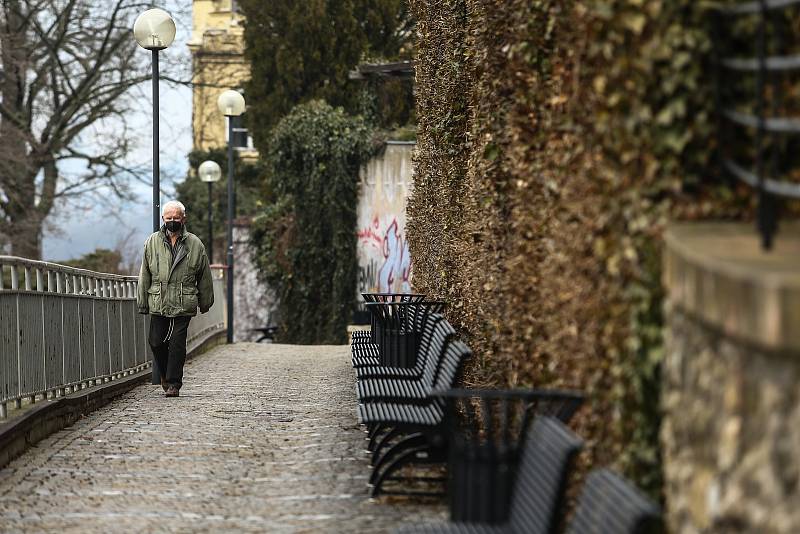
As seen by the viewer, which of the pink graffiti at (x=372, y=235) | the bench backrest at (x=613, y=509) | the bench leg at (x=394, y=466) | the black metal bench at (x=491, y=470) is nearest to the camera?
the bench backrest at (x=613, y=509)

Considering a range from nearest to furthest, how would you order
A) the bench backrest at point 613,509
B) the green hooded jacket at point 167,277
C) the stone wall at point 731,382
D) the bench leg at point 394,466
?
the stone wall at point 731,382 → the bench backrest at point 613,509 → the bench leg at point 394,466 → the green hooded jacket at point 167,277

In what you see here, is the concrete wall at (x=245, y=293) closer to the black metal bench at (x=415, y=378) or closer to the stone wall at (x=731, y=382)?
the black metal bench at (x=415, y=378)

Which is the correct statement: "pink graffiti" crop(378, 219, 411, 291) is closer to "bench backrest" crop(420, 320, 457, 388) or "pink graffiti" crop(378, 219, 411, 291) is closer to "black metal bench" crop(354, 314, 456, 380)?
"black metal bench" crop(354, 314, 456, 380)

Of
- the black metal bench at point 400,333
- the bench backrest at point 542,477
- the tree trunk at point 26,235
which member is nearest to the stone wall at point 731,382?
the bench backrest at point 542,477

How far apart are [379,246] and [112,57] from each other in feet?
32.4

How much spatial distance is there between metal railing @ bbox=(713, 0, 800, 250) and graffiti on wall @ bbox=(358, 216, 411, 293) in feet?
→ 83.1

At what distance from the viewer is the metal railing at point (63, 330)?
10289 mm

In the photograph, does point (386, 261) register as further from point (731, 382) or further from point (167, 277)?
point (731, 382)

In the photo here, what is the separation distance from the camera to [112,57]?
36.4 meters

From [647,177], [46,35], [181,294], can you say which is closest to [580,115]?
[647,177]

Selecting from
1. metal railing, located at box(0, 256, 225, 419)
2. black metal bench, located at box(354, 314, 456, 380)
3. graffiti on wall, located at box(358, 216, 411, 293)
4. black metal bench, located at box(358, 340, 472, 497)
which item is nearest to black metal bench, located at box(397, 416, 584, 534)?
black metal bench, located at box(358, 340, 472, 497)

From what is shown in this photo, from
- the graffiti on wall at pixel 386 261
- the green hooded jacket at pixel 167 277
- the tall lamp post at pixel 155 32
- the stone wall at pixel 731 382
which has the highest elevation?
the tall lamp post at pixel 155 32

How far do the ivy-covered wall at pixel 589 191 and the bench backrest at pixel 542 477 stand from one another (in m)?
0.28

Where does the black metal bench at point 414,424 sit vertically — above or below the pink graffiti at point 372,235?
above
